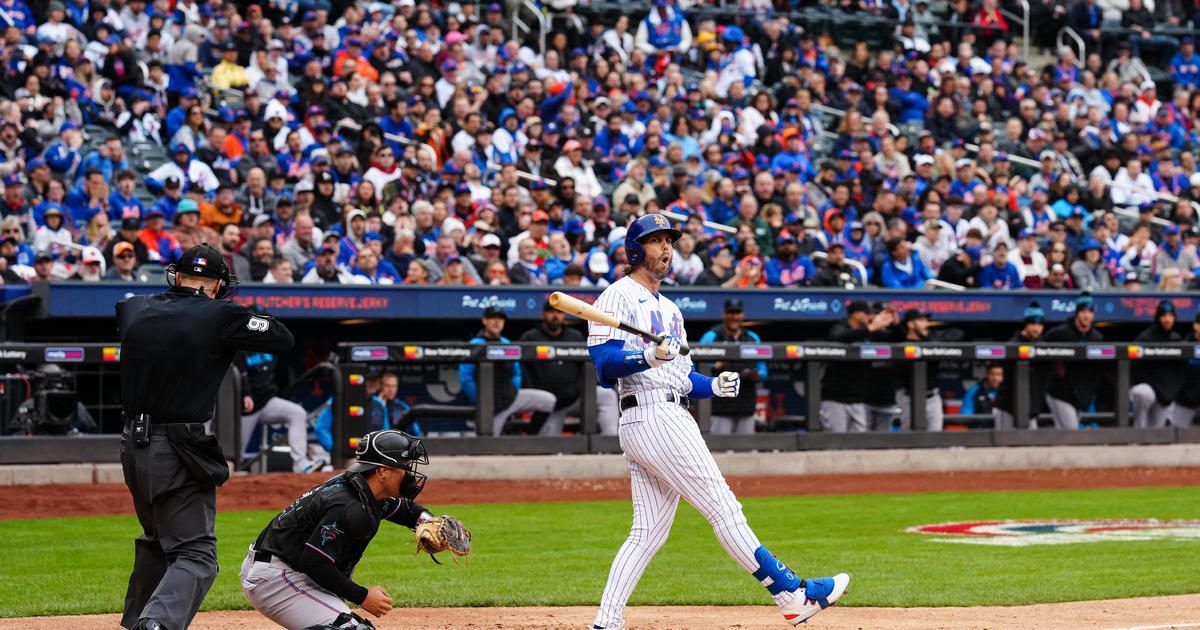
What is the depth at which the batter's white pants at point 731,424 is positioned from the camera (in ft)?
45.2

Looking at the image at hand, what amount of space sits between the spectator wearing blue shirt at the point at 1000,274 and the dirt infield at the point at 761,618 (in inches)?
368

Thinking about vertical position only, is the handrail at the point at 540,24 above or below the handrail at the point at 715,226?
above

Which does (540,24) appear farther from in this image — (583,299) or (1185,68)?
(1185,68)

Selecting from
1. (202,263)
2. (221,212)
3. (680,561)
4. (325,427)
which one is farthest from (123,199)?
(202,263)

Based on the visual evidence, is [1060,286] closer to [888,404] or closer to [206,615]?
[888,404]

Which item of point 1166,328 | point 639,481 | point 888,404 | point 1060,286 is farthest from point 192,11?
point 639,481

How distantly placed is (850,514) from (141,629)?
23.7 ft

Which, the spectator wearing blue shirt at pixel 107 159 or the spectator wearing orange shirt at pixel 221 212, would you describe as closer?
the spectator wearing orange shirt at pixel 221 212

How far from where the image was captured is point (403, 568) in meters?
8.63

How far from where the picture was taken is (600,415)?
13562mm

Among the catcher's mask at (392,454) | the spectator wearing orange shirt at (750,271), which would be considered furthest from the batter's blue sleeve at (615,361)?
the spectator wearing orange shirt at (750,271)

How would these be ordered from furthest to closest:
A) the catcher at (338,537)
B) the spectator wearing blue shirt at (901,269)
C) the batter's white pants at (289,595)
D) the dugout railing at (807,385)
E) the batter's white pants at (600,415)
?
1. the spectator wearing blue shirt at (901,269)
2. the batter's white pants at (600,415)
3. the dugout railing at (807,385)
4. the batter's white pants at (289,595)
5. the catcher at (338,537)

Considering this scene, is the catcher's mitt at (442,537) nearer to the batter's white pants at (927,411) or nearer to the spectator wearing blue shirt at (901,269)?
the batter's white pants at (927,411)

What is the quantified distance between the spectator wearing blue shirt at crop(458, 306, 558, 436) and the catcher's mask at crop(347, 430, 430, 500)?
7629mm
